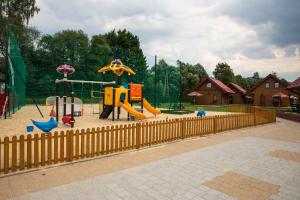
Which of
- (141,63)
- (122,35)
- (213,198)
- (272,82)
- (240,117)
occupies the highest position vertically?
(122,35)

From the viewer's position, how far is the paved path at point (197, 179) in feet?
13.4

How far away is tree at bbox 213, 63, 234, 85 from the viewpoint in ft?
221

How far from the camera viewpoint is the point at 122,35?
5491cm

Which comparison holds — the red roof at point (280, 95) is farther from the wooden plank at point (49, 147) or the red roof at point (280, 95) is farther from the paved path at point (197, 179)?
the wooden plank at point (49, 147)

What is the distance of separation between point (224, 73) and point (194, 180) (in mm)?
68221

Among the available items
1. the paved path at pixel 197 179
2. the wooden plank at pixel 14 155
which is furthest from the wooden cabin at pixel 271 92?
the wooden plank at pixel 14 155

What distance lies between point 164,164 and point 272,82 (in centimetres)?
4444

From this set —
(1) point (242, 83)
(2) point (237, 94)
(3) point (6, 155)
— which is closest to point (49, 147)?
(3) point (6, 155)

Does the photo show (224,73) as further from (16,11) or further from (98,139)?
(98,139)

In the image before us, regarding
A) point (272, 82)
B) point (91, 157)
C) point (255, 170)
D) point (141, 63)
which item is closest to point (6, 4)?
point (141, 63)

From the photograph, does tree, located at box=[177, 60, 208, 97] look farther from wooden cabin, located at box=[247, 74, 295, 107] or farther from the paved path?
the paved path

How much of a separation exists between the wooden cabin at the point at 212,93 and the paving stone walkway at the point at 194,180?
41.0m

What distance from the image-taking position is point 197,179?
4848mm

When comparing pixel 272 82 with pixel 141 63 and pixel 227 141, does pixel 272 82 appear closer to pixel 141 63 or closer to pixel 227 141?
pixel 141 63
